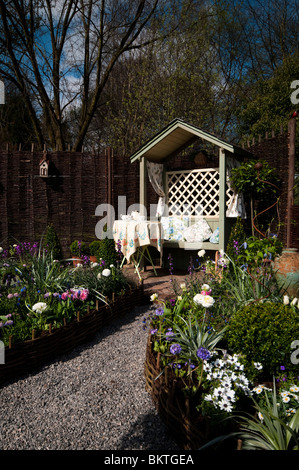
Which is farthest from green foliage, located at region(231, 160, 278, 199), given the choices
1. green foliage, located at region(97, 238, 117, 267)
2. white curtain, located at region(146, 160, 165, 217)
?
green foliage, located at region(97, 238, 117, 267)

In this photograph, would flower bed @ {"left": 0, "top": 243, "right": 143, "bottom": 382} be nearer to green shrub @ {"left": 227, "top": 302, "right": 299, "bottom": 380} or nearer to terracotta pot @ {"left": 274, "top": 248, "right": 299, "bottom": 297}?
green shrub @ {"left": 227, "top": 302, "right": 299, "bottom": 380}

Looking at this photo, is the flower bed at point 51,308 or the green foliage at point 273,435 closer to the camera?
the green foliage at point 273,435

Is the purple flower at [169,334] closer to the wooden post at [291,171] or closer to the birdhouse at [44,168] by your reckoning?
the wooden post at [291,171]

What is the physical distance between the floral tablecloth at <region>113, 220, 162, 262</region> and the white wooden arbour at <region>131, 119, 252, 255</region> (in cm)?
74

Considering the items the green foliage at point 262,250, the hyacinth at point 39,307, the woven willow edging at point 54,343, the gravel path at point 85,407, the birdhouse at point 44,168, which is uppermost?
the birdhouse at point 44,168

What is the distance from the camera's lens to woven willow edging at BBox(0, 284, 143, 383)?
253cm

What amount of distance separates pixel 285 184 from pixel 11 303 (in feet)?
16.6

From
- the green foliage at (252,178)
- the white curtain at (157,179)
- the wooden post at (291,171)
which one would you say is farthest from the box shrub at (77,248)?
the wooden post at (291,171)

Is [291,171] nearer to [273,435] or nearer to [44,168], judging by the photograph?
[273,435]

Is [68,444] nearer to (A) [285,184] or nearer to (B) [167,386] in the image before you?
(B) [167,386]

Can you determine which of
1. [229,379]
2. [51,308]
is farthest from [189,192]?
[229,379]

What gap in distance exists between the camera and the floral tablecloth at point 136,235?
5387mm

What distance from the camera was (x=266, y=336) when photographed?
2074mm
